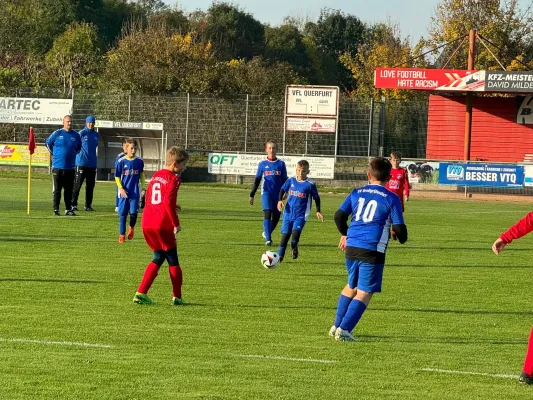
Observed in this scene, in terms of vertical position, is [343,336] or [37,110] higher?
[37,110]

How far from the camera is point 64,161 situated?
78.2 feet

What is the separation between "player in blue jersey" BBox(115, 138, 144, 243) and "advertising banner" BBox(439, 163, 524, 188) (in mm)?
20938

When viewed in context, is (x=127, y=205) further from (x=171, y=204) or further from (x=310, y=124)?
(x=310, y=124)

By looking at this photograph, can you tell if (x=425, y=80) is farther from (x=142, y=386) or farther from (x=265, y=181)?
(x=142, y=386)

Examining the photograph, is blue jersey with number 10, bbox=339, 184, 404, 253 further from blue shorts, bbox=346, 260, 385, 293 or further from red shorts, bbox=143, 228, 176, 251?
red shorts, bbox=143, 228, 176, 251

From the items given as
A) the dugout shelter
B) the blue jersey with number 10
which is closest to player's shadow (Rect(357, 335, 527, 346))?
the blue jersey with number 10

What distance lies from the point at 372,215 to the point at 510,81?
31863 mm

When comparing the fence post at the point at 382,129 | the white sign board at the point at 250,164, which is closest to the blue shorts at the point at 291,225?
the white sign board at the point at 250,164

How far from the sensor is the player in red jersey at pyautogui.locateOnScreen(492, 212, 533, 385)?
7.97 meters

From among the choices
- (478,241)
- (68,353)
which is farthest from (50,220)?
(68,353)

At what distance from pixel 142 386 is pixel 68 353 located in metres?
1.35

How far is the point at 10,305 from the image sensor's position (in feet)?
36.6

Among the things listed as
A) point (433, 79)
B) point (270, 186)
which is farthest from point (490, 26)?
point (270, 186)

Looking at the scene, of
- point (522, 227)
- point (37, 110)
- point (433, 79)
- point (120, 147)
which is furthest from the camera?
point (37, 110)
